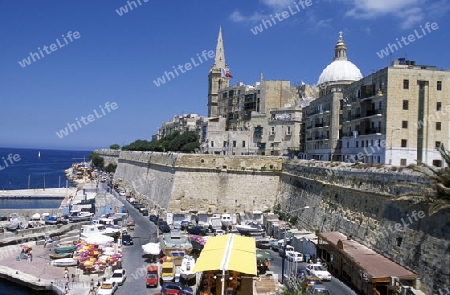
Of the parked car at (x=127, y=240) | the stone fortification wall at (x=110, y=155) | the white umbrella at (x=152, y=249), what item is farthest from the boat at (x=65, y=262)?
the stone fortification wall at (x=110, y=155)

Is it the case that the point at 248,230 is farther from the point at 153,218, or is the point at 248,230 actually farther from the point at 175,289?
the point at 175,289

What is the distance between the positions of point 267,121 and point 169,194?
53.9 feet

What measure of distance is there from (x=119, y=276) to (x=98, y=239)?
7479 mm

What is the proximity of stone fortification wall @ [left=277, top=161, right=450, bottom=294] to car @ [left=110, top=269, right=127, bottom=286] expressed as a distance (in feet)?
39.1

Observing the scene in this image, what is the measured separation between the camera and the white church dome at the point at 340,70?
49.5 meters

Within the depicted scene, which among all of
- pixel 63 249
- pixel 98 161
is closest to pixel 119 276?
pixel 63 249

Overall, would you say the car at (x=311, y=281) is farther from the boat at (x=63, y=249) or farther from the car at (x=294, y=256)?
the boat at (x=63, y=249)

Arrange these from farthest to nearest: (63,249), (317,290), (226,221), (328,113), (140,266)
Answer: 1. (328,113)
2. (226,221)
3. (63,249)
4. (140,266)
5. (317,290)

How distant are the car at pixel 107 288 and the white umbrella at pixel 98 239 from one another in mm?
7663

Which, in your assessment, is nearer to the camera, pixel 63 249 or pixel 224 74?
pixel 63 249

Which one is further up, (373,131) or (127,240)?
(373,131)

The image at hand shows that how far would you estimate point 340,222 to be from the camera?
81.3 ft

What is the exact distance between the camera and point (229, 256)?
14.4m

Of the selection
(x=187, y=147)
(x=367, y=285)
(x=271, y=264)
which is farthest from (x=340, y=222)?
(x=187, y=147)
